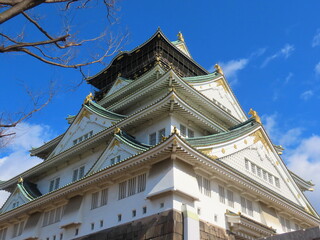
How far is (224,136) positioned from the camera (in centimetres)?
2147

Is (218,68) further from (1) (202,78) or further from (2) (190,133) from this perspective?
(2) (190,133)

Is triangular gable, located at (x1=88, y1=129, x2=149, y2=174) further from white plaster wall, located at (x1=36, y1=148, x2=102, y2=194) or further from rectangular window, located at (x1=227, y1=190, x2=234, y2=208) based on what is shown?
rectangular window, located at (x1=227, y1=190, x2=234, y2=208)

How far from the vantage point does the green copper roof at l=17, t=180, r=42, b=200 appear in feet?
87.3

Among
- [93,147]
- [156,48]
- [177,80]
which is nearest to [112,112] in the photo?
[93,147]

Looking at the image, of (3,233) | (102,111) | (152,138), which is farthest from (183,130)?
(3,233)

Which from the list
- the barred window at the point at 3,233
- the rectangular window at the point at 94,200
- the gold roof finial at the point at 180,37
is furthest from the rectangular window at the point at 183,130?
the gold roof finial at the point at 180,37

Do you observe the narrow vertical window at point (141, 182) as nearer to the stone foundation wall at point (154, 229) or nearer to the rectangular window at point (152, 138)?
the stone foundation wall at point (154, 229)

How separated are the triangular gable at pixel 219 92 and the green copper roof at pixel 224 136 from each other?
5.61 m

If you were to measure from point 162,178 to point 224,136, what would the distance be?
596 centimetres

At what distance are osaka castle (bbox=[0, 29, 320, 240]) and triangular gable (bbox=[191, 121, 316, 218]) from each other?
0.07m

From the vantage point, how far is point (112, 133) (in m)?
24.2

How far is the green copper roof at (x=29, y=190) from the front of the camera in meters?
26.6

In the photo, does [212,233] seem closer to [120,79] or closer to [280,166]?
[280,166]

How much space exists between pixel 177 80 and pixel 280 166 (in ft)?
32.2
